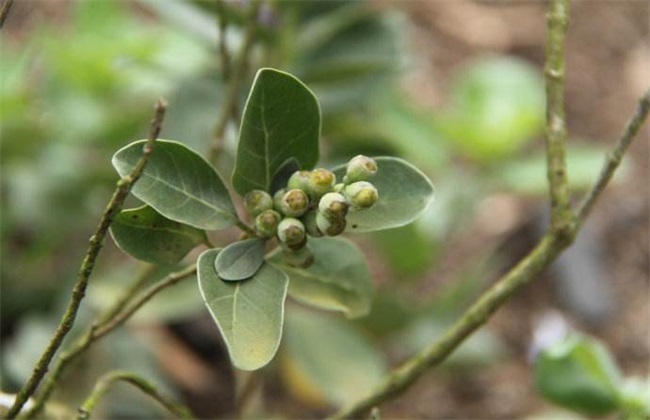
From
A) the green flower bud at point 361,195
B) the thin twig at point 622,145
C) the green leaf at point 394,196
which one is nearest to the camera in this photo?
the green flower bud at point 361,195

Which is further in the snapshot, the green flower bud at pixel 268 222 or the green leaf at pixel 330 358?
the green leaf at pixel 330 358

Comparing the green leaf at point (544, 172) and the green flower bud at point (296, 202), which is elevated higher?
the green flower bud at point (296, 202)

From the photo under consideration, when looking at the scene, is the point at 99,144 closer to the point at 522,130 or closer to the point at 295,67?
the point at 295,67

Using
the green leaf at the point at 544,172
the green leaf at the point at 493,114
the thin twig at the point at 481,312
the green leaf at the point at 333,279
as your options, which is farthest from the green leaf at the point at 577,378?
the green leaf at the point at 493,114

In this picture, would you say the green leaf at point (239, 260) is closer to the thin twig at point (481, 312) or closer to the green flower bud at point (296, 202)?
the green flower bud at point (296, 202)

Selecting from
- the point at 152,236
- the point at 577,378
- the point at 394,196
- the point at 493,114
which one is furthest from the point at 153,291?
the point at 493,114

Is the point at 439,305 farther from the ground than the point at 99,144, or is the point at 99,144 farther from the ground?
the point at 99,144

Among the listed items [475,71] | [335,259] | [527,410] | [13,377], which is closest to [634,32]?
[475,71]
